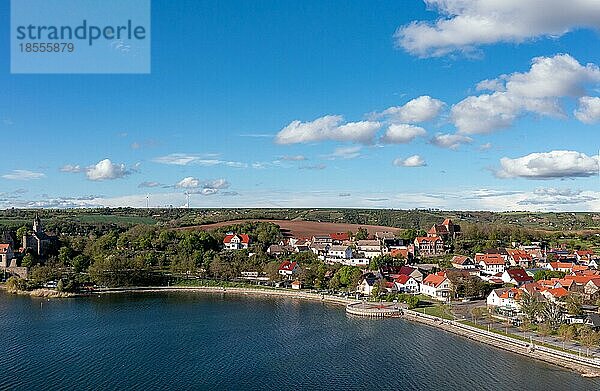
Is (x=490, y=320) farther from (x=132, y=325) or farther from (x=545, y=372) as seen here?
(x=132, y=325)

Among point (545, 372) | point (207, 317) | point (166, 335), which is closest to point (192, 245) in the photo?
point (207, 317)

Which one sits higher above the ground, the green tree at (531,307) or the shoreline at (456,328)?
the green tree at (531,307)

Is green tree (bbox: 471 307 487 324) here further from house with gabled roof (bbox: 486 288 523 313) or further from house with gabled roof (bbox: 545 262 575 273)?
Answer: house with gabled roof (bbox: 545 262 575 273)

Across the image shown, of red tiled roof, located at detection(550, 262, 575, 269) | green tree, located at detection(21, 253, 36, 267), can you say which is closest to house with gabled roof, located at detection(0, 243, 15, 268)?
green tree, located at detection(21, 253, 36, 267)

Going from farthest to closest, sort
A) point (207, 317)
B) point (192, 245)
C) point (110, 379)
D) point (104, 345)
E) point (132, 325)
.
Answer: point (192, 245)
point (207, 317)
point (132, 325)
point (104, 345)
point (110, 379)

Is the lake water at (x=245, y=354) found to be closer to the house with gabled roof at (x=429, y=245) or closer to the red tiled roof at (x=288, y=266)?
the red tiled roof at (x=288, y=266)

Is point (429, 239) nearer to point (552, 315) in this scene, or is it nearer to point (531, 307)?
point (531, 307)

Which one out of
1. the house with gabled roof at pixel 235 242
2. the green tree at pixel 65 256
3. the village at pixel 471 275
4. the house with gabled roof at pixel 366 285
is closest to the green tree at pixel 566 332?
the village at pixel 471 275
